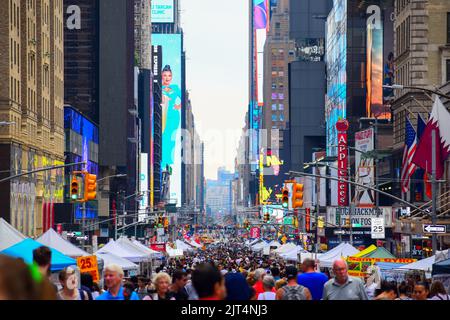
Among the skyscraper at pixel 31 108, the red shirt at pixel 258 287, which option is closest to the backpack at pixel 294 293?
the red shirt at pixel 258 287

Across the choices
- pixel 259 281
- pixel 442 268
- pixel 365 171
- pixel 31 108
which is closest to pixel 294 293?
pixel 259 281

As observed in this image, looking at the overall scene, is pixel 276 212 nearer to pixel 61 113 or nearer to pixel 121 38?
pixel 121 38

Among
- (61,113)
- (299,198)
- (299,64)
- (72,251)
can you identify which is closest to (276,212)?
(299,64)

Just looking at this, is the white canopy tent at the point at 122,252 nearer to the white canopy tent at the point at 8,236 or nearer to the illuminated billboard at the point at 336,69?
the white canopy tent at the point at 8,236

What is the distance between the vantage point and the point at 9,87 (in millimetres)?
73125

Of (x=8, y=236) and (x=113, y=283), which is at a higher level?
(x=113, y=283)

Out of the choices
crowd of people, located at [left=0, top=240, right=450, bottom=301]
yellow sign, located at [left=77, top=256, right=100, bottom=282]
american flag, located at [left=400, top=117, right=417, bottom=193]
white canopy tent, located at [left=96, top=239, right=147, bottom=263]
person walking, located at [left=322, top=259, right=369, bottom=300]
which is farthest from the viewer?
american flag, located at [left=400, top=117, right=417, bottom=193]

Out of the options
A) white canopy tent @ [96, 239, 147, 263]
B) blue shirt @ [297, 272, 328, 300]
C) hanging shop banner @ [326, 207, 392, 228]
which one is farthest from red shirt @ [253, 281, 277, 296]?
hanging shop banner @ [326, 207, 392, 228]

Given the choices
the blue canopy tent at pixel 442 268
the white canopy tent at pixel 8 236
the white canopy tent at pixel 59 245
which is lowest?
the blue canopy tent at pixel 442 268

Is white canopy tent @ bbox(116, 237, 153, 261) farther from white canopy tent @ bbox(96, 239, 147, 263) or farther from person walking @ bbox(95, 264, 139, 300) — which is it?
person walking @ bbox(95, 264, 139, 300)

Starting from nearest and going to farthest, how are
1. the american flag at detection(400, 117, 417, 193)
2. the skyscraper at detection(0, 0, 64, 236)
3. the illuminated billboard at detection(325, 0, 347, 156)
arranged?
the american flag at detection(400, 117, 417, 193) < the skyscraper at detection(0, 0, 64, 236) < the illuminated billboard at detection(325, 0, 347, 156)

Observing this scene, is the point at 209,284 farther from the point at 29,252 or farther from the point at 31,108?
the point at 31,108

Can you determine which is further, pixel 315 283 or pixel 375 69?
pixel 375 69
